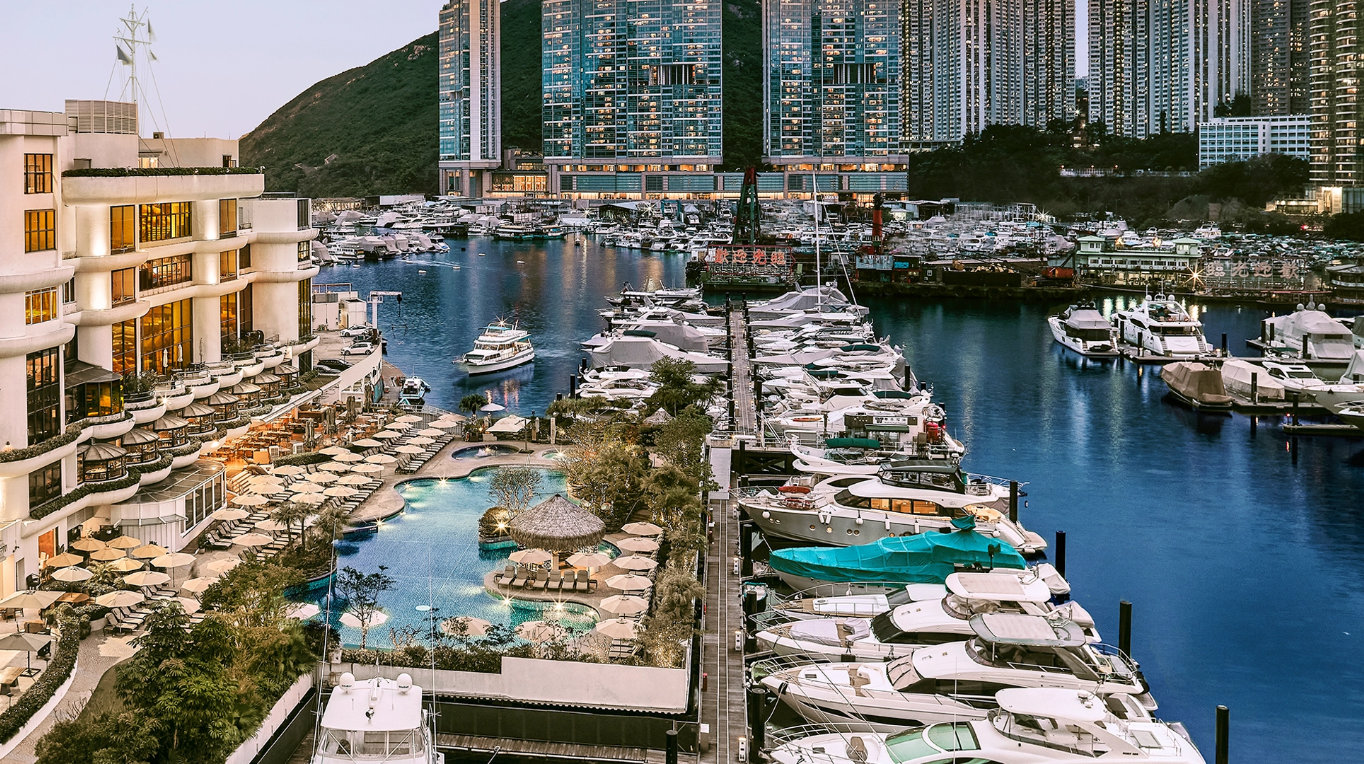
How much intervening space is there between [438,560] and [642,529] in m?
3.67

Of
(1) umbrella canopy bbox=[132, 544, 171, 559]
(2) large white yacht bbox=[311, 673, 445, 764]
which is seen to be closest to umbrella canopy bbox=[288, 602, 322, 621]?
(1) umbrella canopy bbox=[132, 544, 171, 559]

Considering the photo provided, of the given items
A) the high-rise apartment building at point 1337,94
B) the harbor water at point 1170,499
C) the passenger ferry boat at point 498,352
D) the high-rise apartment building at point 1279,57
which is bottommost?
the harbor water at point 1170,499

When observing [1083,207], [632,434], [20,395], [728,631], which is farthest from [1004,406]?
[1083,207]

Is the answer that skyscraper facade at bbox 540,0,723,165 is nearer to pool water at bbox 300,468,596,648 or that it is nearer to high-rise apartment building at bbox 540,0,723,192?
high-rise apartment building at bbox 540,0,723,192

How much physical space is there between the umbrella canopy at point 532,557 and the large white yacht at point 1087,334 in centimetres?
4214

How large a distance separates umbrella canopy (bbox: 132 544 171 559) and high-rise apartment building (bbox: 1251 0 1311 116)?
565ft

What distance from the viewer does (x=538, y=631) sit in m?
19.1

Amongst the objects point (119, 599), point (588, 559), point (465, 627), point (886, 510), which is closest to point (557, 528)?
point (588, 559)

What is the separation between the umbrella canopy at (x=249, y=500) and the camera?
2438cm

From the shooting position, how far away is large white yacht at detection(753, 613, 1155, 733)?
56.2ft

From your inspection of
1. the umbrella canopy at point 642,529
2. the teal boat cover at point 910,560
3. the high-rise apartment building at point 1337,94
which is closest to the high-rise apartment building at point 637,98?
the high-rise apartment building at point 1337,94

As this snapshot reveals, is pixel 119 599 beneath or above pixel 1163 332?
beneath

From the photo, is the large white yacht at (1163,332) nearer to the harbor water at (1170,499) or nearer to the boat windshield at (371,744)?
the harbor water at (1170,499)

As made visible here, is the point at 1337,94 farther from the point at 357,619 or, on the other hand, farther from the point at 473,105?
the point at 357,619
